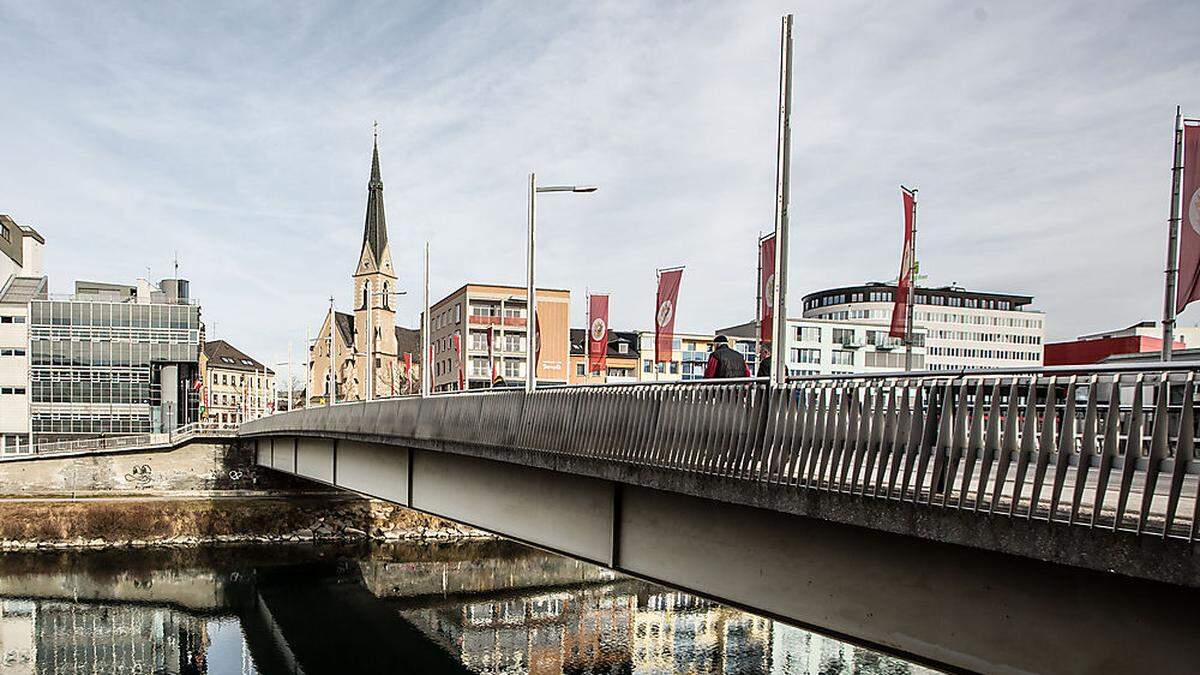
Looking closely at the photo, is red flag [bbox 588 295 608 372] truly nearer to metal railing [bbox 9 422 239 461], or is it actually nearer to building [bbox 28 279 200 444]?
metal railing [bbox 9 422 239 461]

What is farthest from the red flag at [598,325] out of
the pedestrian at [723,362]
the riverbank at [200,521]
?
the riverbank at [200,521]

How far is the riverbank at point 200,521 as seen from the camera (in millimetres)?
45719

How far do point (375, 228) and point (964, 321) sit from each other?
74686mm

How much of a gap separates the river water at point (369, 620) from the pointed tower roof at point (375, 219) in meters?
72.7

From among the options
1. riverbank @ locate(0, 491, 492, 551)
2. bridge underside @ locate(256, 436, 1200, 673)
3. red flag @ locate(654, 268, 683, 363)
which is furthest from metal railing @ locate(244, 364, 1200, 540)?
riverbank @ locate(0, 491, 492, 551)

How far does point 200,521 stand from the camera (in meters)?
48.3

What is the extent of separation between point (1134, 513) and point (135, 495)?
56.5 m

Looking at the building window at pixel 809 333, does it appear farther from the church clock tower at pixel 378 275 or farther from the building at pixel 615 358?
the church clock tower at pixel 378 275

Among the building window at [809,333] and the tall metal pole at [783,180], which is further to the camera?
the building window at [809,333]

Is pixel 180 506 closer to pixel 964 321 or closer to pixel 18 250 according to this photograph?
pixel 18 250

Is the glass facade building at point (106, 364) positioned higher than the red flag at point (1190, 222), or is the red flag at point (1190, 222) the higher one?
the red flag at point (1190, 222)

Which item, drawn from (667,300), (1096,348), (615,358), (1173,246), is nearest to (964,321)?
(615,358)

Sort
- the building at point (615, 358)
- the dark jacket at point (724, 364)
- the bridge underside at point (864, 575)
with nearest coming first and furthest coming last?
the bridge underside at point (864, 575), the dark jacket at point (724, 364), the building at point (615, 358)

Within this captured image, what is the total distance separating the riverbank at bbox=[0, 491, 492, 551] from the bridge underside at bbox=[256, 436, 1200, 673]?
101 feet
